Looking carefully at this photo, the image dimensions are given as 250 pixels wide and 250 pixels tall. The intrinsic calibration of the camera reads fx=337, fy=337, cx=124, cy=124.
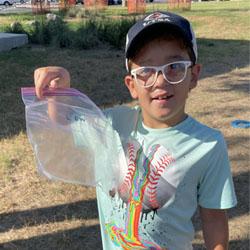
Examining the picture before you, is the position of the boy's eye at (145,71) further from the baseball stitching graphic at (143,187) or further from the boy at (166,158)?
the baseball stitching graphic at (143,187)

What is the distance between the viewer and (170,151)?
1.33 metres

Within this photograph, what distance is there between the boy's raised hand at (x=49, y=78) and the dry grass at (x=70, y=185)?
189cm

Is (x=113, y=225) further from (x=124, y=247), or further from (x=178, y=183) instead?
(x=178, y=183)

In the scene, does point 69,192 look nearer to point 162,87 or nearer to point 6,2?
point 162,87

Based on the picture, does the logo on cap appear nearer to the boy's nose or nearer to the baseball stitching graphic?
the boy's nose

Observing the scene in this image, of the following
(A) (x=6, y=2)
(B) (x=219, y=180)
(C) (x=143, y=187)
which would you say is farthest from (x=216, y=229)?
(A) (x=6, y=2)

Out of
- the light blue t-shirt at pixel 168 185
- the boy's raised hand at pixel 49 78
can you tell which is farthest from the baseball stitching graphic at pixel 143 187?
the boy's raised hand at pixel 49 78

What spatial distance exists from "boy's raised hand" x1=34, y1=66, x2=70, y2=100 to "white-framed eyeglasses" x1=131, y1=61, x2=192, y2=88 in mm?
304

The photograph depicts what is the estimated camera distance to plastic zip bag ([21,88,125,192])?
1322mm

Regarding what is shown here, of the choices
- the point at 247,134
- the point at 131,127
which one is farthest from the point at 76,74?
the point at 131,127

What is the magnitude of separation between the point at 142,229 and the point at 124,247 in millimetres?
117

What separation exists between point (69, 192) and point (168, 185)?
238cm

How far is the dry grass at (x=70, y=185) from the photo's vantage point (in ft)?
9.75

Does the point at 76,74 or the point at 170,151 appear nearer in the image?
the point at 170,151
